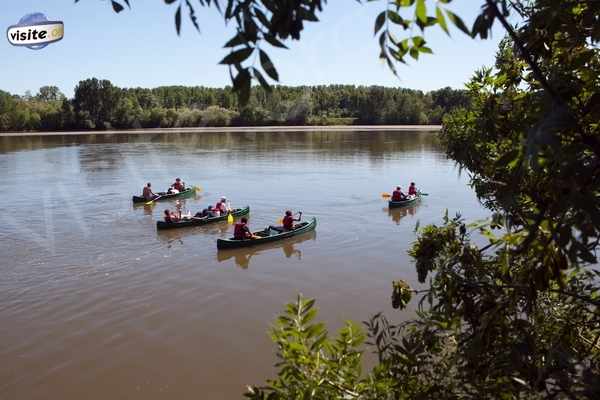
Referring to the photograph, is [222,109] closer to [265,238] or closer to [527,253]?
[265,238]

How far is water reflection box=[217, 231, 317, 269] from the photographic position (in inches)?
736

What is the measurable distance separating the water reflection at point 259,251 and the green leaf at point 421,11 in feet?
53.1

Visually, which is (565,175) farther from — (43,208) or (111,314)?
(43,208)

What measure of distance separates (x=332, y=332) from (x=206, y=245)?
9.40 m

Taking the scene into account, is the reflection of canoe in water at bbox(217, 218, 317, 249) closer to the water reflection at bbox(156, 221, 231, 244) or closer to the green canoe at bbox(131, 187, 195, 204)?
the water reflection at bbox(156, 221, 231, 244)

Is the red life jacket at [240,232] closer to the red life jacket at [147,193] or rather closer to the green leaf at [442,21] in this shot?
the red life jacket at [147,193]

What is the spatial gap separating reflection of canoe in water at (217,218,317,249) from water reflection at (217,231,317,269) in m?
0.16

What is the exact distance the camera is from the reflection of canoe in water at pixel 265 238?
63.7 ft

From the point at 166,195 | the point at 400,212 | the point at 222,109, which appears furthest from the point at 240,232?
the point at 222,109

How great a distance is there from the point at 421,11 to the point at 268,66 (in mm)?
752

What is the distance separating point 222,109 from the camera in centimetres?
11169

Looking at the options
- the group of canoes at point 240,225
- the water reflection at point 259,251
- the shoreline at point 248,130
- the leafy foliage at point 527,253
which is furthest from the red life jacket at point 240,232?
the shoreline at point 248,130

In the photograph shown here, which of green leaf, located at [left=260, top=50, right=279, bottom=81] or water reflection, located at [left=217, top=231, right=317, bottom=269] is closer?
green leaf, located at [left=260, top=50, right=279, bottom=81]

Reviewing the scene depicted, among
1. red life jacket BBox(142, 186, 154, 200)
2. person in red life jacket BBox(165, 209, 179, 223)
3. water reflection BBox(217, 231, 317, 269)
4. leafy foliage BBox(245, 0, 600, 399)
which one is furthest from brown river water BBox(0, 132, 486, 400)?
leafy foliage BBox(245, 0, 600, 399)
